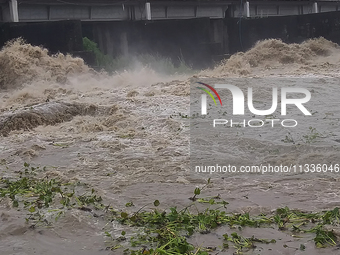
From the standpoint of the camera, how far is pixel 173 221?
14.6 feet

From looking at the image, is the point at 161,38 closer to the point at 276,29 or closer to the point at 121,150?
the point at 276,29

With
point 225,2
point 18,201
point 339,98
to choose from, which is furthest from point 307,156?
point 225,2

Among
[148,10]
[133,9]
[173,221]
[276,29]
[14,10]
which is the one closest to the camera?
[173,221]

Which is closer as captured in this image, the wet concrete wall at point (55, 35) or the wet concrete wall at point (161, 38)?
the wet concrete wall at point (55, 35)

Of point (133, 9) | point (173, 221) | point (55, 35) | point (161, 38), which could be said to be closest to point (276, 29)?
point (161, 38)

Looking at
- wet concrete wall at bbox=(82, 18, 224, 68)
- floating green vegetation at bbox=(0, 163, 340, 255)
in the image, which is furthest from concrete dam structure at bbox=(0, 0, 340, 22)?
floating green vegetation at bbox=(0, 163, 340, 255)

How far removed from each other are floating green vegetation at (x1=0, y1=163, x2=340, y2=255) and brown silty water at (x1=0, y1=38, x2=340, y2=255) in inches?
4.2

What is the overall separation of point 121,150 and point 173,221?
3700mm

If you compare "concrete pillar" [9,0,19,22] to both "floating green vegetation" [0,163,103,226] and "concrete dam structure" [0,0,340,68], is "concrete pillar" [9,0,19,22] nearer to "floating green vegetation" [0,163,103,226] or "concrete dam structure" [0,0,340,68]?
"concrete dam structure" [0,0,340,68]

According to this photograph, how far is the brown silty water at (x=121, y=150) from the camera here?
178 inches

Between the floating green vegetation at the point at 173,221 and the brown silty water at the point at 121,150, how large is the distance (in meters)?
0.11

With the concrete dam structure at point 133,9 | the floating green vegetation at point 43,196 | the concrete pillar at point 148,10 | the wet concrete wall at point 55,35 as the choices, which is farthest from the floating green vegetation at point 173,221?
Result: the concrete pillar at point 148,10

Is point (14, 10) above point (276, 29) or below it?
above

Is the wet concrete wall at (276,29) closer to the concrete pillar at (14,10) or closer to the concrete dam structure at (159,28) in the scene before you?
the concrete dam structure at (159,28)
